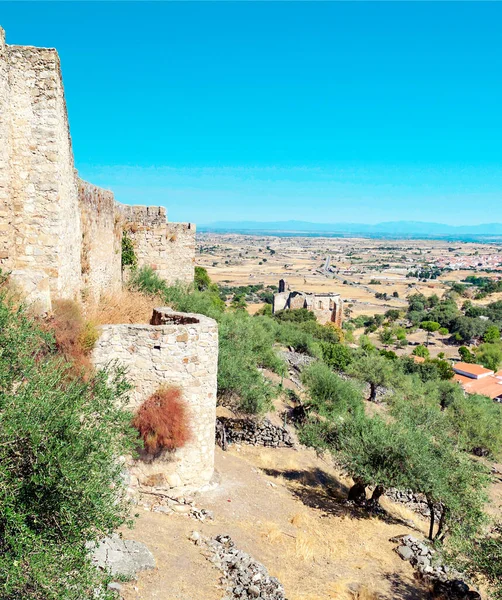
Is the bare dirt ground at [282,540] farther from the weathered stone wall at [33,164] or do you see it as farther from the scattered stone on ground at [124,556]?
the weathered stone wall at [33,164]

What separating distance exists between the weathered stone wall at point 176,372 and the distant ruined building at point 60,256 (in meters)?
0.02

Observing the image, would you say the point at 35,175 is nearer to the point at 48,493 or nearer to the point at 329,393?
the point at 48,493

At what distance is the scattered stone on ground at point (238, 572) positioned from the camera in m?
6.93

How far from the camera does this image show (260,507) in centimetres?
1002

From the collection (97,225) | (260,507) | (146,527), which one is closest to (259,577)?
(146,527)

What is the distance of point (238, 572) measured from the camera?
7316 mm

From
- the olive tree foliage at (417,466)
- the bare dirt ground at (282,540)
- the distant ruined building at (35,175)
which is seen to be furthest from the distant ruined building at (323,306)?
the distant ruined building at (35,175)

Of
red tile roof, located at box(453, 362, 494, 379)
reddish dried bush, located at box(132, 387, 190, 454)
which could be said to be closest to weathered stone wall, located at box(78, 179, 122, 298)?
reddish dried bush, located at box(132, 387, 190, 454)

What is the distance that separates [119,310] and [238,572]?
570 cm

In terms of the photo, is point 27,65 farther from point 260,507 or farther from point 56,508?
point 260,507

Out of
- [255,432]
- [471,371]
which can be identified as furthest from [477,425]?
[471,371]

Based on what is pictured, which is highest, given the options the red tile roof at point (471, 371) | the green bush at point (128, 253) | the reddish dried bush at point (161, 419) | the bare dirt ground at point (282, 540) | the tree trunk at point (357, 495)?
the green bush at point (128, 253)

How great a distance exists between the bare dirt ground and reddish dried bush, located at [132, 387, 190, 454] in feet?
4.14

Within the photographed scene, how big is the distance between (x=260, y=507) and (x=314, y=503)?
83.5 inches
